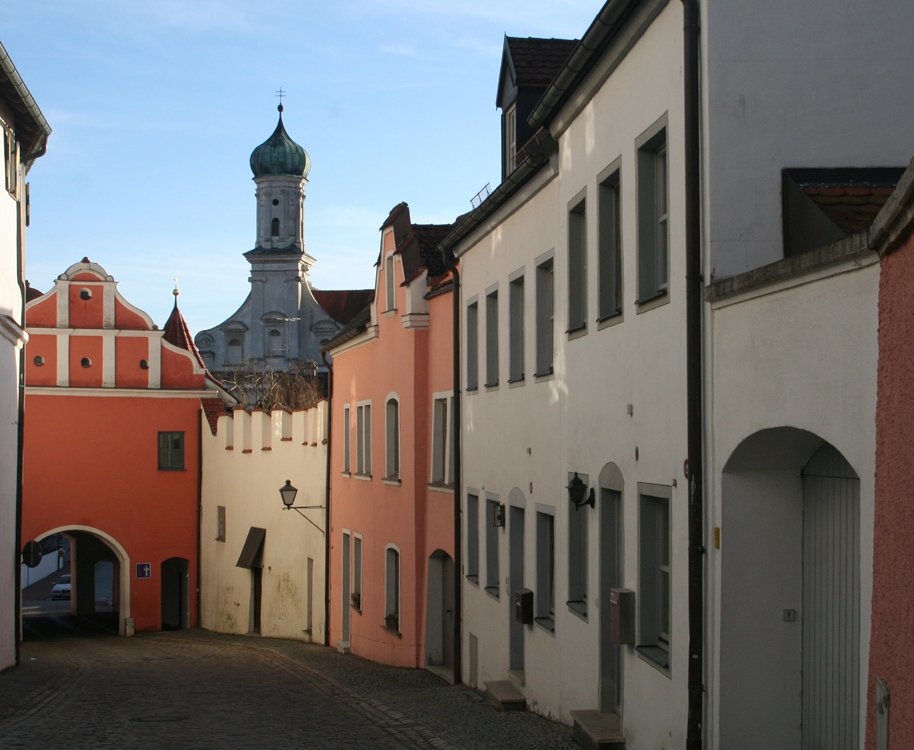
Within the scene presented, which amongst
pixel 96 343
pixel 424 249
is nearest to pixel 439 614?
pixel 424 249

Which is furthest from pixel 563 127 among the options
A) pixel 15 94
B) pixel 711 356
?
pixel 15 94

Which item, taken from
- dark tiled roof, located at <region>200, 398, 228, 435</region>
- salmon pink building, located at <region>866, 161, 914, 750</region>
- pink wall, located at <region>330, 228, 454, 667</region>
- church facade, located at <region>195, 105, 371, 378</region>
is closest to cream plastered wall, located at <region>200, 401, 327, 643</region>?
dark tiled roof, located at <region>200, 398, 228, 435</region>

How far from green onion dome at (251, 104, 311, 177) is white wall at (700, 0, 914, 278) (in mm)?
94787

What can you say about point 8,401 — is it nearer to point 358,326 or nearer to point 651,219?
point 358,326

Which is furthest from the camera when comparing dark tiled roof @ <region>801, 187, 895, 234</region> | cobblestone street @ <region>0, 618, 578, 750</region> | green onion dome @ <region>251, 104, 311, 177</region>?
green onion dome @ <region>251, 104, 311, 177</region>

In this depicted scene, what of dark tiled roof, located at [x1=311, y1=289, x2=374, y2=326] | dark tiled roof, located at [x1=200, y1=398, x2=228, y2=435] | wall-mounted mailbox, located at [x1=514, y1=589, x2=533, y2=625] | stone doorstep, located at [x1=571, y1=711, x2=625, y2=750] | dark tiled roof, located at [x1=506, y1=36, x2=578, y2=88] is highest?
dark tiled roof, located at [x1=311, y1=289, x2=374, y2=326]

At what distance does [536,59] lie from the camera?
17.4 m

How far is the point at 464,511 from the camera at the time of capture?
18.9 meters

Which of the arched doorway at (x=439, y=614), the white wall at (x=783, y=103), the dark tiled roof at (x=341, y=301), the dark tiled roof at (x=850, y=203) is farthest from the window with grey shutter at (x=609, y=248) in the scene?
the dark tiled roof at (x=341, y=301)

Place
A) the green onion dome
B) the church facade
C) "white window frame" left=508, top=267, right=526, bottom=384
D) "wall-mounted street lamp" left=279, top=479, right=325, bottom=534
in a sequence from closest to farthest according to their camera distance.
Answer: "white window frame" left=508, top=267, right=526, bottom=384, "wall-mounted street lamp" left=279, top=479, right=325, bottom=534, the church facade, the green onion dome

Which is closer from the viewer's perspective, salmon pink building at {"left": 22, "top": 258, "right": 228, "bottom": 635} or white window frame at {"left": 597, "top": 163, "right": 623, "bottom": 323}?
white window frame at {"left": 597, "top": 163, "right": 623, "bottom": 323}

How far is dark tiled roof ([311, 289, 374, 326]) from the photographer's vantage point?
104m

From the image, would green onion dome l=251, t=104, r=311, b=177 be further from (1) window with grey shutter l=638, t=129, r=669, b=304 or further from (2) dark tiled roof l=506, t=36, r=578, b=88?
(1) window with grey shutter l=638, t=129, r=669, b=304

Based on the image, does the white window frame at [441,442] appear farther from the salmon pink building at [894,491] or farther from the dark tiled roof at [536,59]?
the salmon pink building at [894,491]
